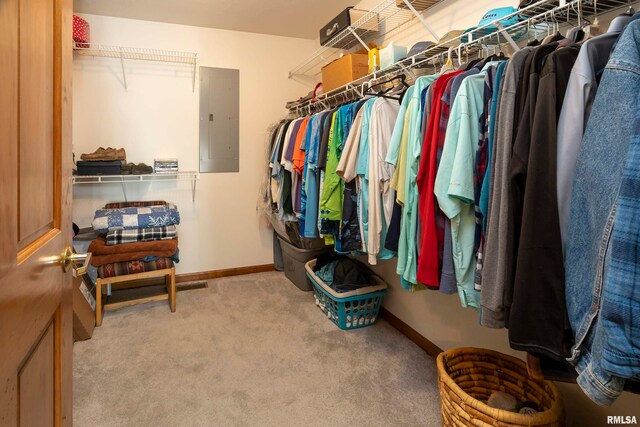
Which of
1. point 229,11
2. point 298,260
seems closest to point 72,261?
point 298,260

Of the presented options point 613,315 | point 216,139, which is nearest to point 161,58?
point 216,139

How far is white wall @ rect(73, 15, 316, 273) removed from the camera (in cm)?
293

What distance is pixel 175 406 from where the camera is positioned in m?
1.68

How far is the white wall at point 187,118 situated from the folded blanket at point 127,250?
70 centimetres

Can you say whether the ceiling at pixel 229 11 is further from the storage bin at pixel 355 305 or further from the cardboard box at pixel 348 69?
the storage bin at pixel 355 305

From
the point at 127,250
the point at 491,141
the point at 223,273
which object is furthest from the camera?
the point at 223,273

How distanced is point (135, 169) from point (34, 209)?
238 centimetres

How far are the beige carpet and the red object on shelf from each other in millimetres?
2056

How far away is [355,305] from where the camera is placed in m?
2.40

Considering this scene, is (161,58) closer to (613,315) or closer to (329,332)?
(329,332)

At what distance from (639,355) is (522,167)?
474 millimetres

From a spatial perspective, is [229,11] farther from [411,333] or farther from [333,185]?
[411,333]

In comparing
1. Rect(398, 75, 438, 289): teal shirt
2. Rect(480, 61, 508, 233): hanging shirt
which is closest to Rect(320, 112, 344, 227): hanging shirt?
Rect(398, 75, 438, 289): teal shirt

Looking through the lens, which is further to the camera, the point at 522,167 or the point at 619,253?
the point at 522,167
